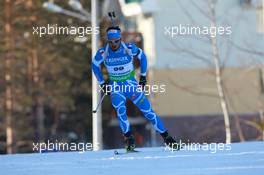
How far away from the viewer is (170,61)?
37.8m

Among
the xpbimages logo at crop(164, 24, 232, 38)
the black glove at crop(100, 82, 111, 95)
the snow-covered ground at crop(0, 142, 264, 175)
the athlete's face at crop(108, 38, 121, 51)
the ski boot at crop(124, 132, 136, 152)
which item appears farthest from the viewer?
the xpbimages logo at crop(164, 24, 232, 38)

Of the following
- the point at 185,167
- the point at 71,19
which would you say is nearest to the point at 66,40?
the point at 71,19

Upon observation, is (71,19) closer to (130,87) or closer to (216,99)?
(216,99)

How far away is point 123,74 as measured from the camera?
12.0m

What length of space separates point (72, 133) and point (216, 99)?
11.3 m

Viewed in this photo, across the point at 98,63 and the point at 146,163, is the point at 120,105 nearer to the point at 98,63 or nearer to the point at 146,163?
the point at 98,63

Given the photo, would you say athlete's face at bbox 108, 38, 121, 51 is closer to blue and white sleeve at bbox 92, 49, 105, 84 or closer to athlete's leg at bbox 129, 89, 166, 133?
blue and white sleeve at bbox 92, 49, 105, 84

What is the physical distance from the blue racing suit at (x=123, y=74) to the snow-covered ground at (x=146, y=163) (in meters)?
0.74

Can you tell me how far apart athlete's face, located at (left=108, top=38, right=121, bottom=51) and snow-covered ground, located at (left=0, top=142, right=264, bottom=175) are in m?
1.66

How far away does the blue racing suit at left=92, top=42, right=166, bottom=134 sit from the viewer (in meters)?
12.0

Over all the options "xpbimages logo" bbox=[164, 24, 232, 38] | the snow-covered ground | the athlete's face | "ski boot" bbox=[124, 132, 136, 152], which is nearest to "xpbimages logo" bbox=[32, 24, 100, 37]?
"xpbimages logo" bbox=[164, 24, 232, 38]

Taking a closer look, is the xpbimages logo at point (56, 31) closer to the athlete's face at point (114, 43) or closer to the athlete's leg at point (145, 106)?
the athlete's leg at point (145, 106)

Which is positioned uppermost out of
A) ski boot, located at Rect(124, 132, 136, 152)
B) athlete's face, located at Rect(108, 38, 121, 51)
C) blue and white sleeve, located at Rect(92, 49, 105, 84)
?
athlete's face, located at Rect(108, 38, 121, 51)

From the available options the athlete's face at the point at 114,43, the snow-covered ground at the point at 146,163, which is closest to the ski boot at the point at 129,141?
the snow-covered ground at the point at 146,163
